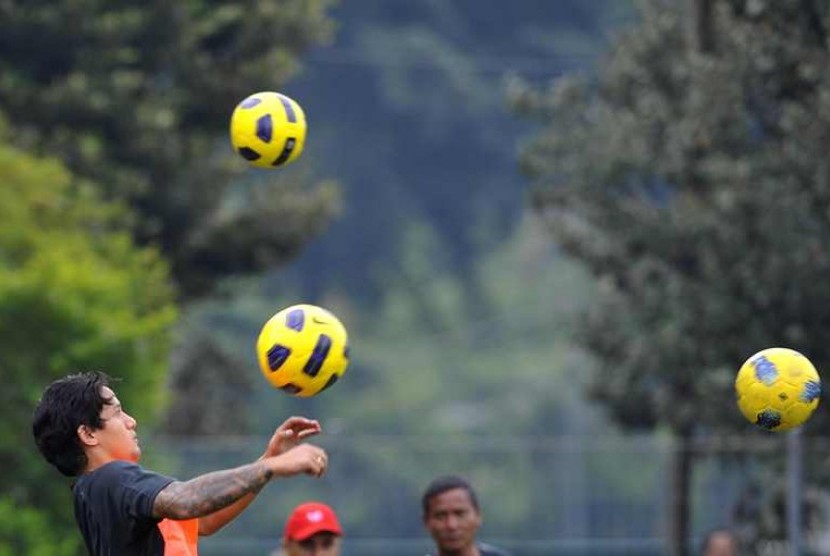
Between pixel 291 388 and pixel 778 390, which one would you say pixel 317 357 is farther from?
pixel 778 390

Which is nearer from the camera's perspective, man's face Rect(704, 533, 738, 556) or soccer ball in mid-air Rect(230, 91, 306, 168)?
soccer ball in mid-air Rect(230, 91, 306, 168)

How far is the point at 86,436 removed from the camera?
25.8 feet

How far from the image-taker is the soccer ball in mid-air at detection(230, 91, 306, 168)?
35.8 ft

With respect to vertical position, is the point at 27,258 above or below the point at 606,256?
below

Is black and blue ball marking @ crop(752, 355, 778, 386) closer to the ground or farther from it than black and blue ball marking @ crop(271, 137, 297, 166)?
closer to the ground

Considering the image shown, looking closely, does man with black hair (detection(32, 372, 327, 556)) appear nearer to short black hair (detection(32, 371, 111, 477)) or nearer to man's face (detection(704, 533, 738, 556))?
short black hair (detection(32, 371, 111, 477))

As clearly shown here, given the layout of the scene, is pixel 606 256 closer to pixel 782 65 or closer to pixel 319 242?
pixel 782 65

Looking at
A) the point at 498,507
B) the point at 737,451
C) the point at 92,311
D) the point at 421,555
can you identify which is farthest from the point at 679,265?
the point at 498,507

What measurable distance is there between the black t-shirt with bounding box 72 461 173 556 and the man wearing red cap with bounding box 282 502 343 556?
3113 millimetres

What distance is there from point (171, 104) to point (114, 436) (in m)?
19.4

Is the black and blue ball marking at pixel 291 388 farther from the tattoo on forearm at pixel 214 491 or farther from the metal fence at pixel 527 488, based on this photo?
the metal fence at pixel 527 488

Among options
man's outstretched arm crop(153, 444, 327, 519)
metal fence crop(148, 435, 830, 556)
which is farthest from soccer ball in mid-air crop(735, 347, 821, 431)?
metal fence crop(148, 435, 830, 556)

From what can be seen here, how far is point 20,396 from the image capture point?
18094mm

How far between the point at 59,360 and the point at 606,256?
6.77 meters
